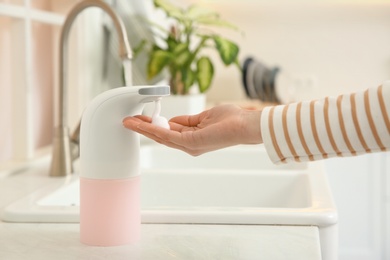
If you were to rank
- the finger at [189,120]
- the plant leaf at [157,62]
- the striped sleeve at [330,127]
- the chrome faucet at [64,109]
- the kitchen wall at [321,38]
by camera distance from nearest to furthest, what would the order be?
the striped sleeve at [330,127] < the finger at [189,120] < the chrome faucet at [64,109] < the plant leaf at [157,62] < the kitchen wall at [321,38]

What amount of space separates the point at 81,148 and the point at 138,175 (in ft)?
0.27

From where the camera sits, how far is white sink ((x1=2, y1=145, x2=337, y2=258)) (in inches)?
37.4

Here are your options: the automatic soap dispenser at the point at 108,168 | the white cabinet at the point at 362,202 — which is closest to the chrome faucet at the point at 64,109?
the automatic soap dispenser at the point at 108,168

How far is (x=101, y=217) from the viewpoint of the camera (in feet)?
2.75

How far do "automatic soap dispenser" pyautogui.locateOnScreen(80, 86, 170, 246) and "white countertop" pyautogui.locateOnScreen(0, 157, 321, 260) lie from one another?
3 centimetres

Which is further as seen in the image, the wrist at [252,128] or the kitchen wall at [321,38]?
the kitchen wall at [321,38]

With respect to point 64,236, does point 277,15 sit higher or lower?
higher

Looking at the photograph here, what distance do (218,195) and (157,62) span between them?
0.68 m

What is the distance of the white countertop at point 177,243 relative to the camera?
2.62 ft

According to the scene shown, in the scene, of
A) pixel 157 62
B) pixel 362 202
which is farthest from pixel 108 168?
pixel 362 202

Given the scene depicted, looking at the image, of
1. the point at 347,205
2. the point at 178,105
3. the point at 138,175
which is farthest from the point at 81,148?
the point at 347,205

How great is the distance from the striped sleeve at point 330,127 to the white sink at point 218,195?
167 mm

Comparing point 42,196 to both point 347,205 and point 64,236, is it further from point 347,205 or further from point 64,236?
point 347,205

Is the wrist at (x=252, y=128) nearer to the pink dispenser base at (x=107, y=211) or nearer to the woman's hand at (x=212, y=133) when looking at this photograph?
the woman's hand at (x=212, y=133)
